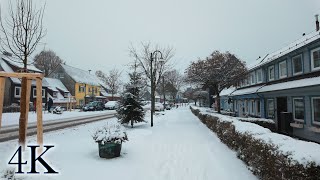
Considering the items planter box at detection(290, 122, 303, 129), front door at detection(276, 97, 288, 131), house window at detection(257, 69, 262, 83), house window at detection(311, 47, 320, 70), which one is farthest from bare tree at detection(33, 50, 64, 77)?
house window at detection(311, 47, 320, 70)

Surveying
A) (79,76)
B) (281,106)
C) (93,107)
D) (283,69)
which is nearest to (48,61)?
(79,76)

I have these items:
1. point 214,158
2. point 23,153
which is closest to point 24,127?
point 23,153

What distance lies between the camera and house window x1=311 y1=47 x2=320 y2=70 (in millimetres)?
13820

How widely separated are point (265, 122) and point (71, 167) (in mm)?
11776

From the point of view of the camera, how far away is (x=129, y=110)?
16.4 metres

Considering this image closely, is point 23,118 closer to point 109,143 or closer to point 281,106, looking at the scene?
point 109,143

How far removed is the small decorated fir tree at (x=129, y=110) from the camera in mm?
16344

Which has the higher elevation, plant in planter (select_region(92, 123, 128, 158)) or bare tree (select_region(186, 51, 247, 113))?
bare tree (select_region(186, 51, 247, 113))

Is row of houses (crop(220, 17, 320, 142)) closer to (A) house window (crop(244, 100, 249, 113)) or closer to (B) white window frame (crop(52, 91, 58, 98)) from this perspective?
(A) house window (crop(244, 100, 249, 113))

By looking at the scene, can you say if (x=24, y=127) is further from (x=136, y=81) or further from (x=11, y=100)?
(x=11, y=100)

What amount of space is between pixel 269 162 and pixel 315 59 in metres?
11.4

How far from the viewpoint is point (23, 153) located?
7539 millimetres

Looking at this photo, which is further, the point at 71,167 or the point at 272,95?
the point at 272,95

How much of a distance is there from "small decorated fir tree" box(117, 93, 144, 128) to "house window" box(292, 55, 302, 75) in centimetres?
1041
